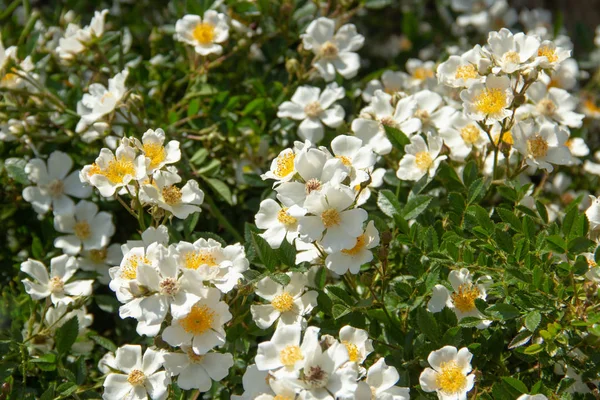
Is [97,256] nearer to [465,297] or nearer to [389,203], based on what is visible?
[389,203]

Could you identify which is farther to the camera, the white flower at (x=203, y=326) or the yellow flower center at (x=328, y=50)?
the yellow flower center at (x=328, y=50)

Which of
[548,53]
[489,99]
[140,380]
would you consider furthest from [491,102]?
[140,380]

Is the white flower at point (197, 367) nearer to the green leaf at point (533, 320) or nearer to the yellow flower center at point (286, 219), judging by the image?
the yellow flower center at point (286, 219)

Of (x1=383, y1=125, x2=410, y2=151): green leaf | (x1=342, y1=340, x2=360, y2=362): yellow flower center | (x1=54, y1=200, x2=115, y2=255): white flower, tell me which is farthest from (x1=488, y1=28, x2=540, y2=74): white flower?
(x1=54, y1=200, x2=115, y2=255): white flower

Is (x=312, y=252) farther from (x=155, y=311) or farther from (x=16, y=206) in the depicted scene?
(x=16, y=206)

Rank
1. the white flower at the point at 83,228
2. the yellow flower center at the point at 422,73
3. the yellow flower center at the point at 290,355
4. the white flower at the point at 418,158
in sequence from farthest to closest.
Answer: the yellow flower center at the point at 422,73 < the white flower at the point at 83,228 < the white flower at the point at 418,158 < the yellow flower center at the point at 290,355

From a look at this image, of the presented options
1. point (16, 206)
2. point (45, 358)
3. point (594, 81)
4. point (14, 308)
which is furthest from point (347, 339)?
point (594, 81)

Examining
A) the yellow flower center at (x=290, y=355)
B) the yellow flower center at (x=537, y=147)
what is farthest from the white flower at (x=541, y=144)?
the yellow flower center at (x=290, y=355)
